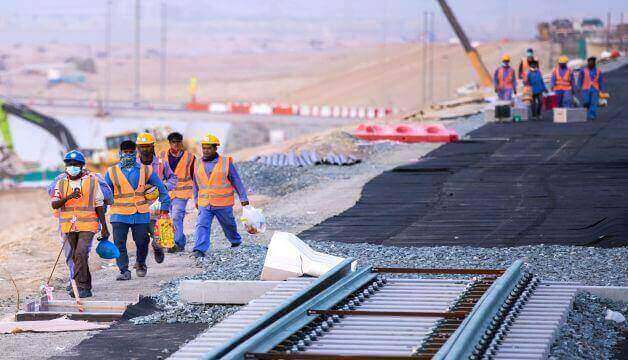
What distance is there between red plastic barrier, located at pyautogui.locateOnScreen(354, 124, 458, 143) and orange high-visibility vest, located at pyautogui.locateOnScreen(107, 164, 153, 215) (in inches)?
729

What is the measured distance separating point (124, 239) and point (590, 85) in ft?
73.7

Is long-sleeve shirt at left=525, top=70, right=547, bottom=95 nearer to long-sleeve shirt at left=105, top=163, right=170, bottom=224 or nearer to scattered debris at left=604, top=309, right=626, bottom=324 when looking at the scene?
long-sleeve shirt at left=105, top=163, right=170, bottom=224

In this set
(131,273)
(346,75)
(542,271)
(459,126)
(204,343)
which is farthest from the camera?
(346,75)

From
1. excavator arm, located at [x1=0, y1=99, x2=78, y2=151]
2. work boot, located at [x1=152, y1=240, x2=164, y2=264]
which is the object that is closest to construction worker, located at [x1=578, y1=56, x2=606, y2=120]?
work boot, located at [x1=152, y1=240, x2=164, y2=264]

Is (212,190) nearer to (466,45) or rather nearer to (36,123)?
(466,45)

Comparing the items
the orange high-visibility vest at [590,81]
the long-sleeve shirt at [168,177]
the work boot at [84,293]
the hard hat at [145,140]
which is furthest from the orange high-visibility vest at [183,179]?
the orange high-visibility vest at [590,81]

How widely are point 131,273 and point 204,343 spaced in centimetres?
617

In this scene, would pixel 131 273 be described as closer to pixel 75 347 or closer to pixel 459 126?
pixel 75 347

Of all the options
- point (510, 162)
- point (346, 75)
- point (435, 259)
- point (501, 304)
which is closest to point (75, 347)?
point (501, 304)

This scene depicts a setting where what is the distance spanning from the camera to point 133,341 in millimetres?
12656

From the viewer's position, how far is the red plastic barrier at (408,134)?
34.2m

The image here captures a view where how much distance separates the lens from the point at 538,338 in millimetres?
11219

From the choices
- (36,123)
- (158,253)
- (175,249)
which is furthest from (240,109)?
(158,253)

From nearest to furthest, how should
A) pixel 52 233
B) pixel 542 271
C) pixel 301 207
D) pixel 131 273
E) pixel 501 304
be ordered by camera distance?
pixel 501 304 → pixel 542 271 → pixel 131 273 → pixel 301 207 → pixel 52 233
